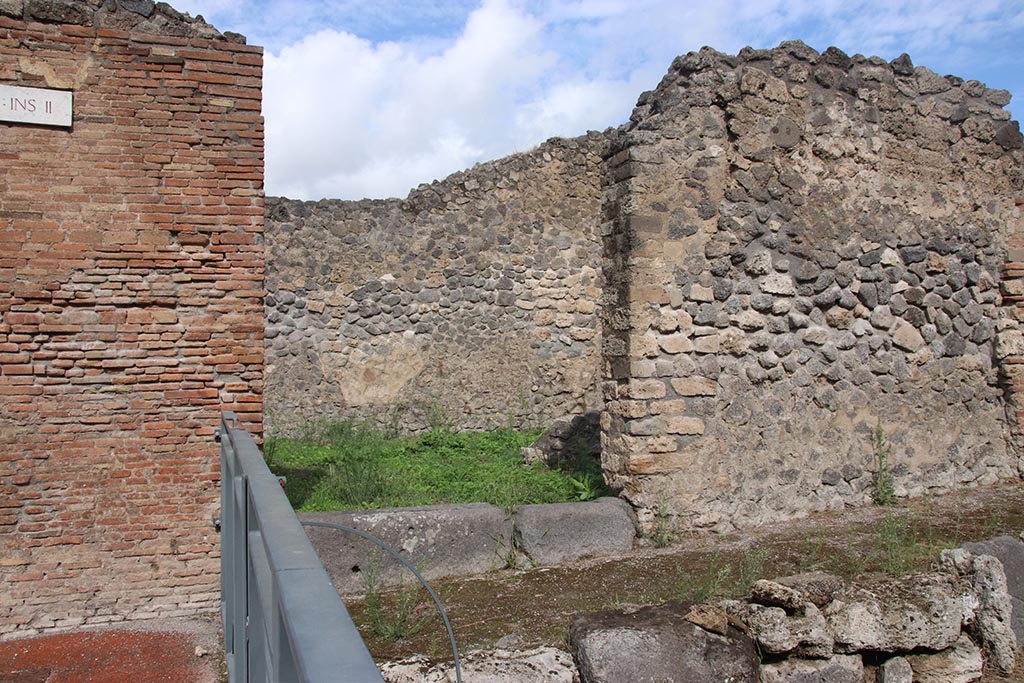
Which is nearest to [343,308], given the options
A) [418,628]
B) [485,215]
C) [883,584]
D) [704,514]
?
[485,215]

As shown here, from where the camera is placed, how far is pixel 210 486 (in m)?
5.37

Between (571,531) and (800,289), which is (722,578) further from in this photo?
(800,289)

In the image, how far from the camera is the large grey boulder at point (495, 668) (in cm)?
352

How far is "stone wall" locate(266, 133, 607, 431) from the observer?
35.1ft

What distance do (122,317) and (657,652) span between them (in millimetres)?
3677

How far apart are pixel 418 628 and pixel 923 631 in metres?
2.37

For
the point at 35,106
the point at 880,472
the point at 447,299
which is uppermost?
the point at 35,106

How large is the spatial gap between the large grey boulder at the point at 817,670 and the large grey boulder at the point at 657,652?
0.13 m

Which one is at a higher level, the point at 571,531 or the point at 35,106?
the point at 35,106

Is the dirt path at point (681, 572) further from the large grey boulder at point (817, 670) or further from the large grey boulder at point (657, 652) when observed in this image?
the large grey boulder at point (817, 670)

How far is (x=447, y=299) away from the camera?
37.2 feet

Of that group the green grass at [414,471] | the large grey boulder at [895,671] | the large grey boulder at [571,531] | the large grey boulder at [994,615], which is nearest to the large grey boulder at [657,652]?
the large grey boulder at [895,671]

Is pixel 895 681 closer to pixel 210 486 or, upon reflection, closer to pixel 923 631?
pixel 923 631

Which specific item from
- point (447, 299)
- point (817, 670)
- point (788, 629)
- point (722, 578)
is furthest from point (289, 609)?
point (447, 299)
